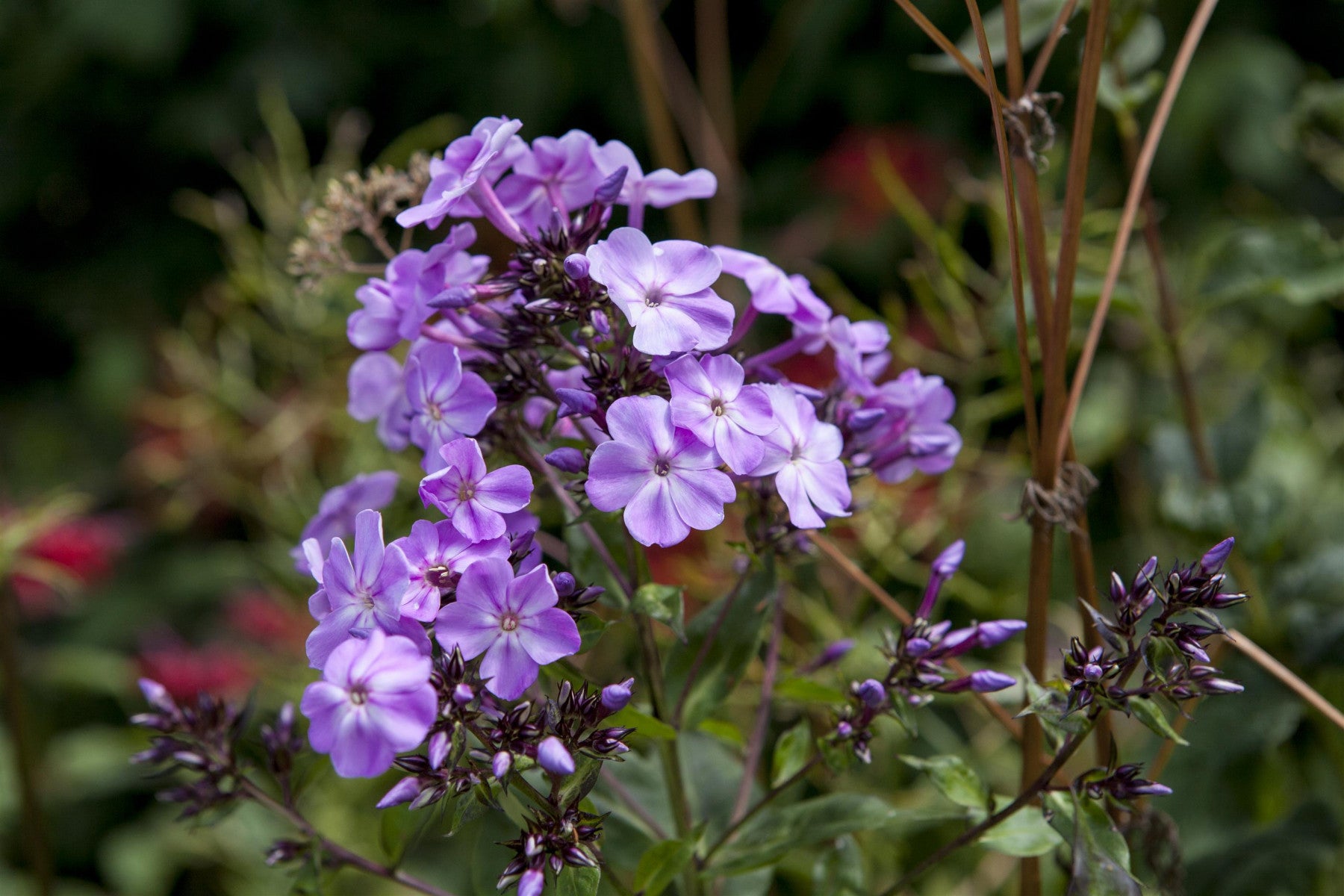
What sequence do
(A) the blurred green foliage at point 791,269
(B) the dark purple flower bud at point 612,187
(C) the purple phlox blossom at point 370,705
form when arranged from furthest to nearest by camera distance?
(A) the blurred green foliage at point 791,269 < (B) the dark purple flower bud at point 612,187 < (C) the purple phlox blossom at point 370,705

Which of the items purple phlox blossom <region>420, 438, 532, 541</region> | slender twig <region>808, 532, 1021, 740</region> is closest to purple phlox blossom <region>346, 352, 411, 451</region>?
purple phlox blossom <region>420, 438, 532, 541</region>

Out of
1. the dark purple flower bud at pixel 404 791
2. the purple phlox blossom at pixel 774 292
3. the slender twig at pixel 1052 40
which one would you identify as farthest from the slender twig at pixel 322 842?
the slender twig at pixel 1052 40

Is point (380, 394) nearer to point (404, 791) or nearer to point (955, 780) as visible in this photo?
point (404, 791)

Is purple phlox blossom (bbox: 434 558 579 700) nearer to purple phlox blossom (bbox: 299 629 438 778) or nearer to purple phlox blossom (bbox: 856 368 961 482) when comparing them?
purple phlox blossom (bbox: 299 629 438 778)

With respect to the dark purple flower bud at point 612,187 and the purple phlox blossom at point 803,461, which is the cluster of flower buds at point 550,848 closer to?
the purple phlox blossom at point 803,461

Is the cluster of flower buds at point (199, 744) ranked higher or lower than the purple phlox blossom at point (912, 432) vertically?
lower

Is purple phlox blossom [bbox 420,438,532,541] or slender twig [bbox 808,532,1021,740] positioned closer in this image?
purple phlox blossom [bbox 420,438,532,541]

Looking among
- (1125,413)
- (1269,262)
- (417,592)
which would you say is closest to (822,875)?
(417,592)
